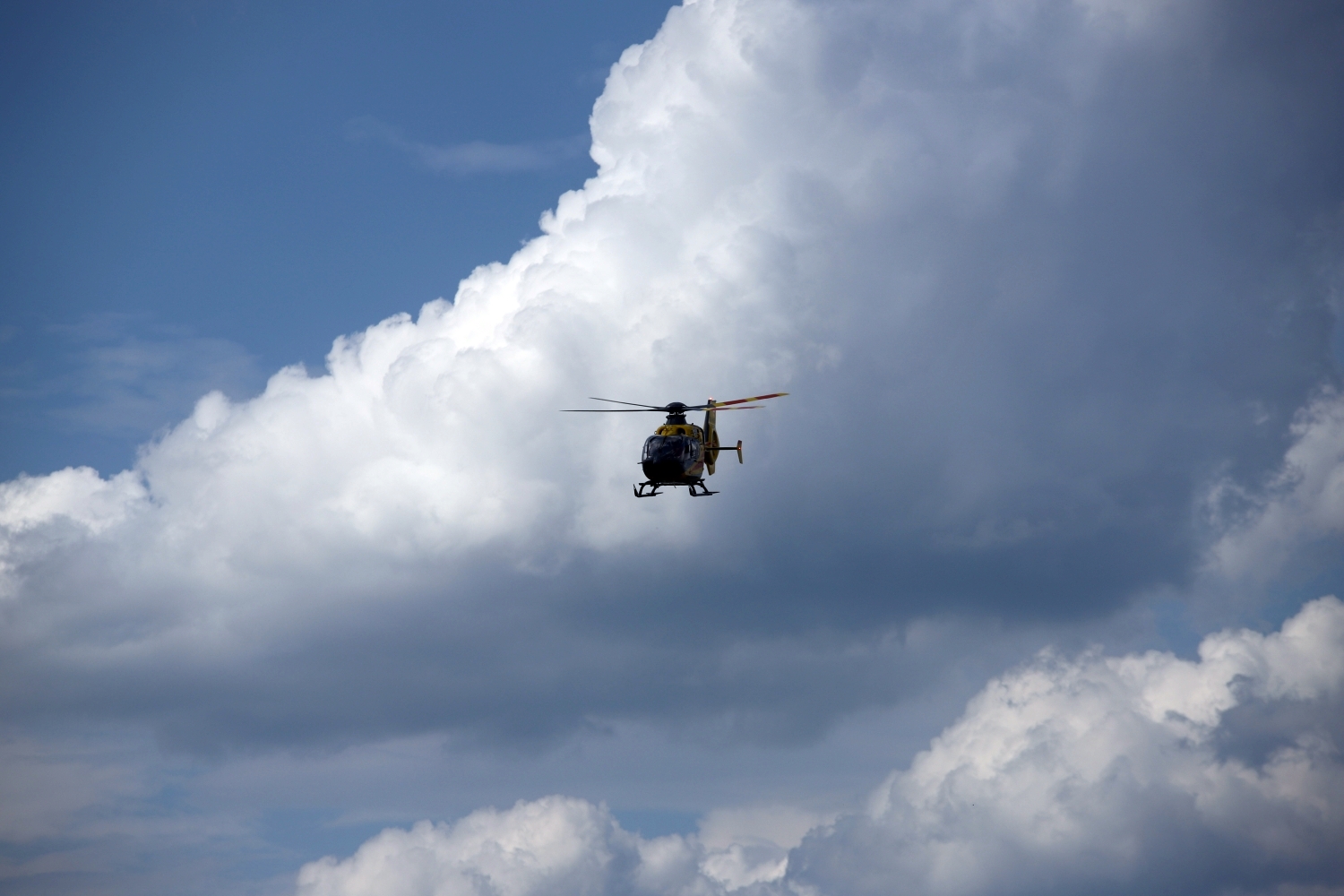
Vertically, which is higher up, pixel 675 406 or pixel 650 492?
pixel 675 406

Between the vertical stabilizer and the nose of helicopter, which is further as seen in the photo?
the vertical stabilizer

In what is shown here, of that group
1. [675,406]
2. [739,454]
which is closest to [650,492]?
[675,406]

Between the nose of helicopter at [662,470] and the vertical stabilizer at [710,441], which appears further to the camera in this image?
the vertical stabilizer at [710,441]

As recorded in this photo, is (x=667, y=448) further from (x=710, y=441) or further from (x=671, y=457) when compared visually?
(x=710, y=441)

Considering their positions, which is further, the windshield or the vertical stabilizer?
the vertical stabilizer

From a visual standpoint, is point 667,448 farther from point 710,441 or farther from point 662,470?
point 710,441

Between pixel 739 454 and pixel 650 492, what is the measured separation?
18.7 m

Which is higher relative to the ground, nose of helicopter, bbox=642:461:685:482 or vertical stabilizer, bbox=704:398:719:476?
vertical stabilizer, bbox=704:398:719:476

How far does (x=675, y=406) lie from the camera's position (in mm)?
106688

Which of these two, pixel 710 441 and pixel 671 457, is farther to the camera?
pixel 710 441

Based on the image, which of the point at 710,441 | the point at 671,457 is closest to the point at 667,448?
the point at 671,457

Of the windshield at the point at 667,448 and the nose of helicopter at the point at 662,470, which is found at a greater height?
the windshield at the point at 667,448

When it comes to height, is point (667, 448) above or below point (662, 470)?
above

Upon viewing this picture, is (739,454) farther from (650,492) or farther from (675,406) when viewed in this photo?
(650,492)
